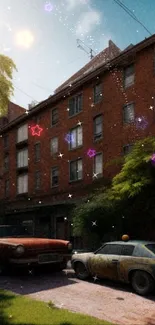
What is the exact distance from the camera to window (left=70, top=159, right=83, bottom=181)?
86.5 feet

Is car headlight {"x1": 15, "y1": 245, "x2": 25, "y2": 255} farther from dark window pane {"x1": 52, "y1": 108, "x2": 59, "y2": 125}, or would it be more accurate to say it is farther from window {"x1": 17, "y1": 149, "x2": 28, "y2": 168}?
window {"x1": 17, "y1": 149, "x2": 28, "y2": 168}

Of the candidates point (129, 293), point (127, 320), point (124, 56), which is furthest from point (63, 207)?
point (127, 320)

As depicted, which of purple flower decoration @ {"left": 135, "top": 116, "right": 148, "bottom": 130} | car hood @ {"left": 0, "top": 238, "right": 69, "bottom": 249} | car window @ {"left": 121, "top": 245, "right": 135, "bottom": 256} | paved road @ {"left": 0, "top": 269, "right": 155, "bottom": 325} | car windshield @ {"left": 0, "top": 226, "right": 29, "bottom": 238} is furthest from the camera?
purple flower decoration @ {"left": 135, "top": 116, "right": 148, "bottom": 130}

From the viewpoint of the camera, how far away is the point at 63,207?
1080 inches

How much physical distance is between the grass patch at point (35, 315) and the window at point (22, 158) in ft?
89.1

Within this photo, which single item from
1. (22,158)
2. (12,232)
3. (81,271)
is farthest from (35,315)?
(22,158)

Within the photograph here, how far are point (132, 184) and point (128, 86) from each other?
32.9 ft

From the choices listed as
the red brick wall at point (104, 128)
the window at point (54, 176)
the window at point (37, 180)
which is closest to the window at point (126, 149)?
the red brick wall at point (104, 128)

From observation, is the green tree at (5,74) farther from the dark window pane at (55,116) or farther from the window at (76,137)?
the dark window pane at (55,116)

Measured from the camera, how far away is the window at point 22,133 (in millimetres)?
34434

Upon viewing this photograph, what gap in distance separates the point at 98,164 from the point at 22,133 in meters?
13.2

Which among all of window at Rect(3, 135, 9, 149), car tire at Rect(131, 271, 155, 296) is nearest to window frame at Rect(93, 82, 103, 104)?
window at Rect(3, 135, 9, 149)

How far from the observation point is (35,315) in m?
5.90

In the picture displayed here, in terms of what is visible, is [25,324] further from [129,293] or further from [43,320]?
[129,293]
